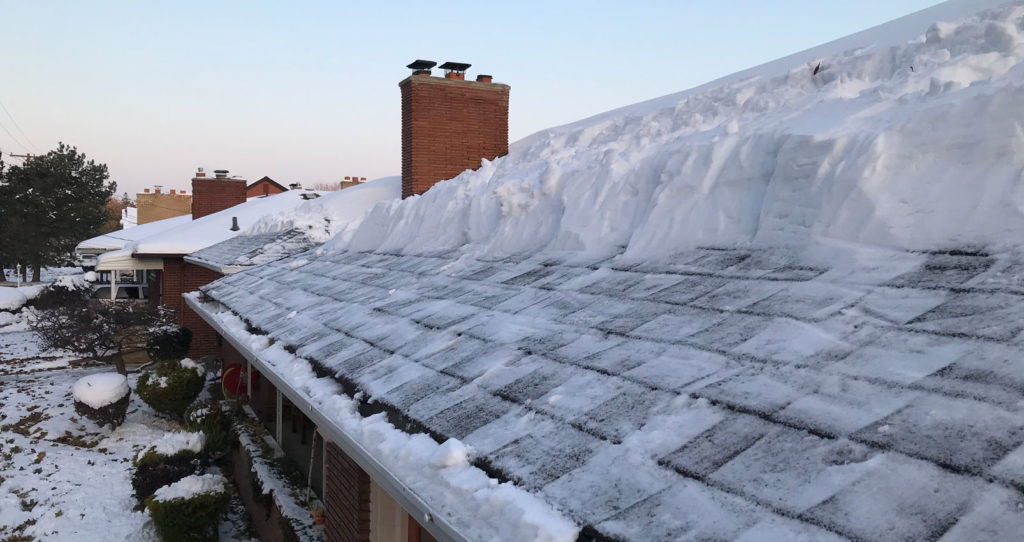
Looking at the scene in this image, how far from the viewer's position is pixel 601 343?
2918 millimetres

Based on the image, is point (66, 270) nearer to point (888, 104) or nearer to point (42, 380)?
point (42, 380)

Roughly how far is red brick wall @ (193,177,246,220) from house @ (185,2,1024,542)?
21476mm

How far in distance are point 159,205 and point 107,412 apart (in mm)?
37659

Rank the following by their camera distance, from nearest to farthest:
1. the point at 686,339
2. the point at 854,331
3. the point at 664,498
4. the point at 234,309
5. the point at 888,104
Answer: the point at 664,498
the point at 854,331
the point at 686,339
the point at 888,104
the point at 234,309

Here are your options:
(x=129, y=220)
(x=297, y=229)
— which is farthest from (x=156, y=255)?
(x=129, y=220)

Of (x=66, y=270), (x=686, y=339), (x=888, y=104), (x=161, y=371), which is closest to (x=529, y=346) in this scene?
(x=686, y=339)

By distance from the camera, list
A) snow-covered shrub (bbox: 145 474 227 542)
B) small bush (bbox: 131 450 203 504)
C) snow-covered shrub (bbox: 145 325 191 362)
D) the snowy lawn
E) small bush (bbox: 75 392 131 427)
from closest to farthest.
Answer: snow-covered shrub (bbox: 145 474 227 542), the snowy lawn, small bush (bbox: 131 450 203 504), small bush (bbox: 75 392 131 427), snow-covered shrub (bbox: 145 325 191 362)

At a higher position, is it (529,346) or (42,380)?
(529,346)

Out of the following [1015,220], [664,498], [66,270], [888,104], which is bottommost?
[66,270]

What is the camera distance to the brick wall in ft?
144

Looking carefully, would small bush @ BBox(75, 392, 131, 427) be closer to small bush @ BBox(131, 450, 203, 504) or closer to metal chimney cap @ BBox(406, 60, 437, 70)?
small bush @ BBox(131, 450, 203, 504)

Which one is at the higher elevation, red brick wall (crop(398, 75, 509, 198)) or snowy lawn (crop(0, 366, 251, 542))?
red brick wall (crop(398, 75, 509, 198))

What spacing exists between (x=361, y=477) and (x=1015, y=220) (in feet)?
13.0

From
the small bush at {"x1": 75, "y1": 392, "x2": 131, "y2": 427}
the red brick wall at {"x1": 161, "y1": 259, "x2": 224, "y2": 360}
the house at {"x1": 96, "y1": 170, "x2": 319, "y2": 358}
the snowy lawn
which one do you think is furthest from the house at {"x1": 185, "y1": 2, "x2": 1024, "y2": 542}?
the house at {"x1": 96, "y1": 170, "x2": 319, "y2": 358}
